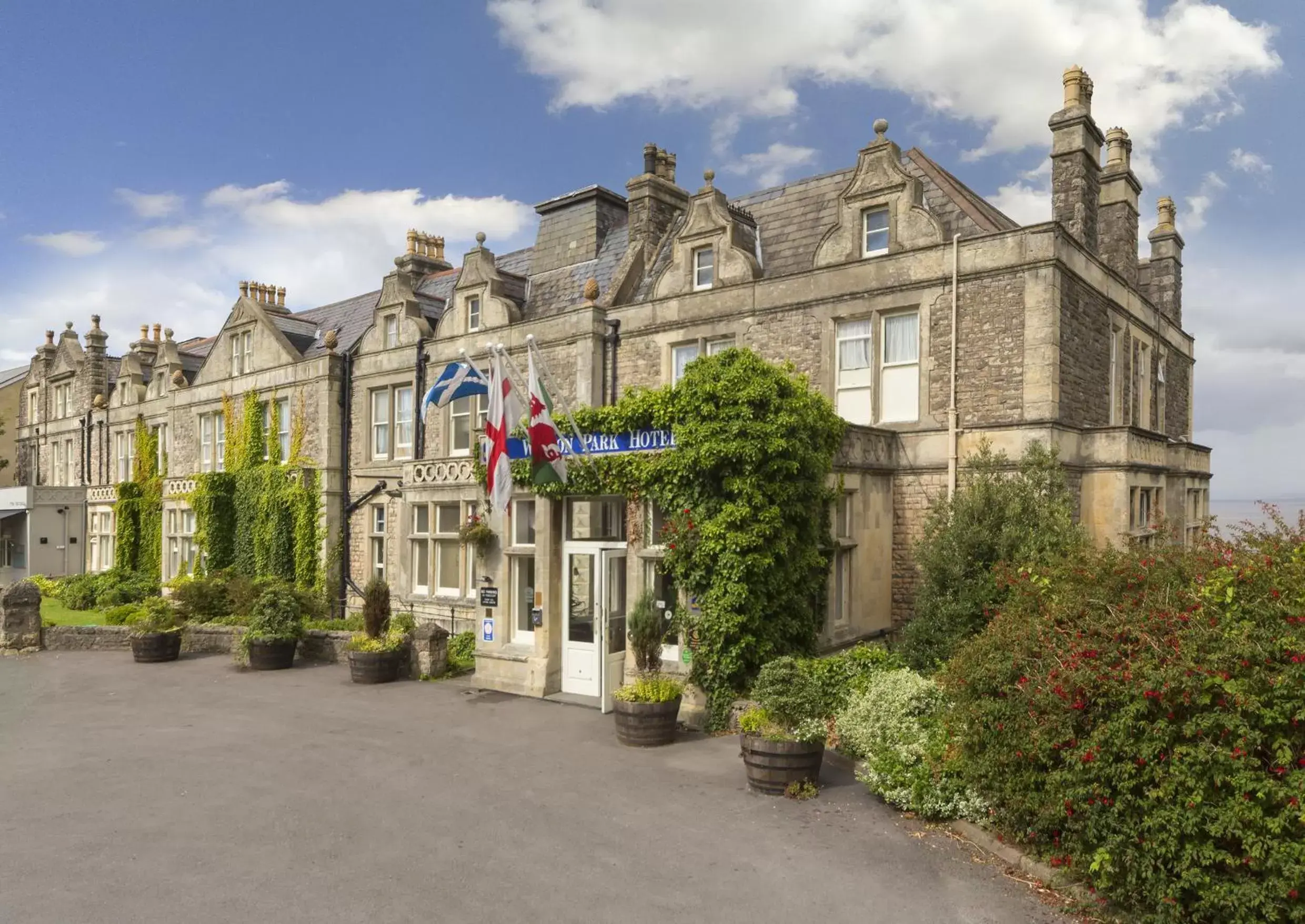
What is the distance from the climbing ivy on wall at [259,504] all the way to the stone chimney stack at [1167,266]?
24173mm

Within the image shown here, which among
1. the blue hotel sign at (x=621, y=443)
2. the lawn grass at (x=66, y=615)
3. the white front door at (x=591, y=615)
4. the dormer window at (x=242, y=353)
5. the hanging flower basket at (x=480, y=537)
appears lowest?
the lawn grass at (x=66, y=615)

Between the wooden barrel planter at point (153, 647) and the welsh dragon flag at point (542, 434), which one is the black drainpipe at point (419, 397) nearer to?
the wooden barrel planter at point (153, 647)

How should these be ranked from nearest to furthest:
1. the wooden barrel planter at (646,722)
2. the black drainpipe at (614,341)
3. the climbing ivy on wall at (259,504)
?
the wooden barrel planter at (646,722)
the black drainpipe at (614,341)
the climbing ivy on wall at (259,504)

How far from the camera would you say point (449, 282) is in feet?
92.6

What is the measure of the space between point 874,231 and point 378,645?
41.0ft

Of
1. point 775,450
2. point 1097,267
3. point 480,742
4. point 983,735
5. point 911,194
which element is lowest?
point 480,742

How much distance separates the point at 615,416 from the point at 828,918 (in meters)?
8.91

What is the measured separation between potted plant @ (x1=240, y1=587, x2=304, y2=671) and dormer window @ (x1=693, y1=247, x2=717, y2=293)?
11221 millimetres

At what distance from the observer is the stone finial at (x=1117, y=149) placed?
19.7m

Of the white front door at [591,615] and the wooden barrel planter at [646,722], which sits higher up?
the white front door at [591,615]

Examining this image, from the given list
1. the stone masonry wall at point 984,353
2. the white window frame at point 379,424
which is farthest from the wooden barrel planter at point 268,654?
the stone masonry wall at point 984,353

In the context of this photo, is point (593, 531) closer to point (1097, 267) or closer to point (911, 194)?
point (911, 194)

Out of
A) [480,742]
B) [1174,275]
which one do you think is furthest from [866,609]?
[1174,275]

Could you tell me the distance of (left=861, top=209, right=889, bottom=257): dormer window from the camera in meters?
17.3
